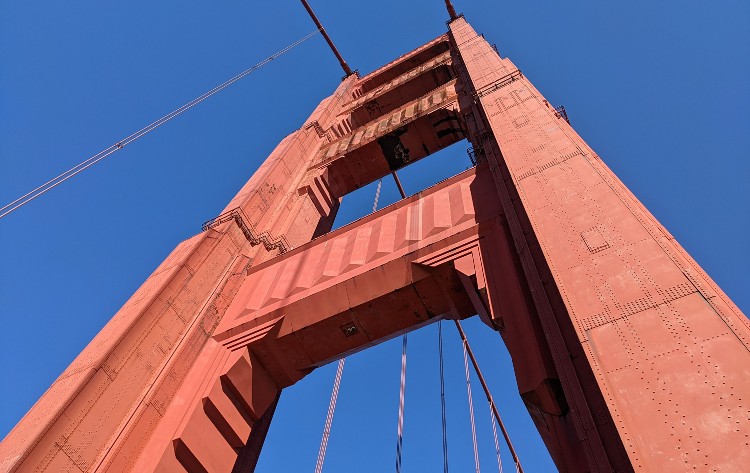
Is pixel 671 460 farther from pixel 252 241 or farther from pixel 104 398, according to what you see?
pixel 252 241

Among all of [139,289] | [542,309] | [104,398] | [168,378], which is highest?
[139,289]

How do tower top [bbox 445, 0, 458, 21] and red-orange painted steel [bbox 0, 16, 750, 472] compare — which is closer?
red-orange painted steel [bbox 0, 16, 750, 472]

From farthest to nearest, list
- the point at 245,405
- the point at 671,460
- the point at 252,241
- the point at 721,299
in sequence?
the point at 252,241, the point at 245,405, the point at 721,299, the point at 671,460

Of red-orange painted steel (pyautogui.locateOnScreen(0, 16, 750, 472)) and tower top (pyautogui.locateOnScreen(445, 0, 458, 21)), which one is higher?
tower top (pyautogui.locateOnScreen(445, 0, 458, 21))

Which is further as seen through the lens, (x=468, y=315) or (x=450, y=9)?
(x=450, y=9)

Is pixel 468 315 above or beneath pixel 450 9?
beneath

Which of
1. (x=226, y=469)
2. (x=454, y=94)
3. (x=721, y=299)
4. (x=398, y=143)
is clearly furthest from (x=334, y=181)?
(x=721, y=299)

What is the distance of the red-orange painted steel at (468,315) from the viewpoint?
3.46 meters

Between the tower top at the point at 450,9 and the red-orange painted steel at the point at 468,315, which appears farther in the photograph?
the tower top at the point at 450,9

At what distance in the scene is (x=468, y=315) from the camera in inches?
298

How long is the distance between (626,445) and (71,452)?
17.9 ft

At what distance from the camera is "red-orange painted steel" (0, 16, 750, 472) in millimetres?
3463

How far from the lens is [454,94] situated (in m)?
13.8

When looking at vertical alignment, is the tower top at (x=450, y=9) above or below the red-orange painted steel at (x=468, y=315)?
above
